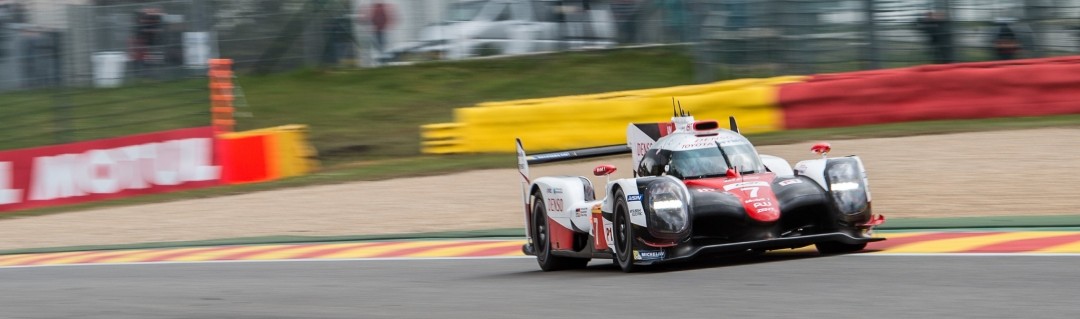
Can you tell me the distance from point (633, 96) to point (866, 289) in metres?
12.9

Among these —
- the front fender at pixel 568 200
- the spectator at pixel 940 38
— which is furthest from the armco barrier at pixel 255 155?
the front fender at pixel 568 200

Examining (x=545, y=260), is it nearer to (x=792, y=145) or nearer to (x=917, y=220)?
(x=917, y=220)

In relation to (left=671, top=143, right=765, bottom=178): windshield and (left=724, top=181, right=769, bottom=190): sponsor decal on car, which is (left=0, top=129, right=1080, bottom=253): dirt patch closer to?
(left=671, top=143, right=765, bottom=178): windshield

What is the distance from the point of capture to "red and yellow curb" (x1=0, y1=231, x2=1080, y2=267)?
9383mm

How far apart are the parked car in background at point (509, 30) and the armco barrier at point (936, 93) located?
602cm

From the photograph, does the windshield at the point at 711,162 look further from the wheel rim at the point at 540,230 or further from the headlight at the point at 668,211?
the wheel rim at the point at 540,230

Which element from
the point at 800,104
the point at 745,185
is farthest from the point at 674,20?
the point at 745,185

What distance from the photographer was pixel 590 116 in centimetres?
2000

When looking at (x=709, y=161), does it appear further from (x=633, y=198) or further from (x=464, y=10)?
(x=464, y=10)

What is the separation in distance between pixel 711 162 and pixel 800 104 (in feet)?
33.5

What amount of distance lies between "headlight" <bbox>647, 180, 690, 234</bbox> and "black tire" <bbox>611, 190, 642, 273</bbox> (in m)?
0.18

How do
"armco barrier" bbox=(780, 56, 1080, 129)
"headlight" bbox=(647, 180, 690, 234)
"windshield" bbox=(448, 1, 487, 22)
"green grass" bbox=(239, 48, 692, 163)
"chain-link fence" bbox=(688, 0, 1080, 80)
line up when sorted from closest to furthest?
"headlight" bbox=(647, 180, 690, 234) → "armco barrier" bbox=(780, 56, 1080, 129) → "chain-link fence" bbox=(688, 0, 1080, 80) → "green grass" bbox=(239, 48, 692, 163) → "windshield" bbox=(448, 1, 487, 22)

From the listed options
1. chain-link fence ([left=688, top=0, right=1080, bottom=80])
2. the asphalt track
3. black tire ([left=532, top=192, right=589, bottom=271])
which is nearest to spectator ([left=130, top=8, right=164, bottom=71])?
chain-link fence ([left=688, top=0, right=1080, bottom=80])

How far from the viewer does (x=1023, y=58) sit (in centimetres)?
2000
